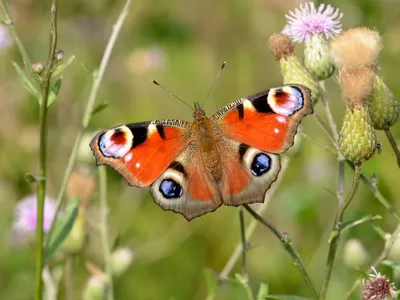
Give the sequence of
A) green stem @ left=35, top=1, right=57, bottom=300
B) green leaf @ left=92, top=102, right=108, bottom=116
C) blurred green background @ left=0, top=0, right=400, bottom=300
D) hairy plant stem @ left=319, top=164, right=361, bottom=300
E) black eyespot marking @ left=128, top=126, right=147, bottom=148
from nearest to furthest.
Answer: hairy plant stem @ left=319, top=164, right=361, bottom=300 → green stem @ left=35, top=1, right=57, bottom=300 → black eyespot marking @ left=128, top=126, right=147, bottom=148 → green leaf @ left=92, top=102, right=108, bottom=116 → blurred green background @ left=0, top=0, right=400, bottom=300

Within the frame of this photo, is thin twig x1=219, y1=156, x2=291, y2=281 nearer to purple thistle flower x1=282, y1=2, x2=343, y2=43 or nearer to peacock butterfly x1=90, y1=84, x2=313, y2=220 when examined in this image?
peacock butterfly x1=90, y1=84, x2=313, y2=220

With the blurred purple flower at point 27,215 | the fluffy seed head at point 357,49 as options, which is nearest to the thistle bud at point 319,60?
the fluffy seed head at point 357,49

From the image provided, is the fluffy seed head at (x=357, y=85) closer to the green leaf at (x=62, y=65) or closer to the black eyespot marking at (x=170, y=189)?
the black eyespot marking at (x=170, y=189)

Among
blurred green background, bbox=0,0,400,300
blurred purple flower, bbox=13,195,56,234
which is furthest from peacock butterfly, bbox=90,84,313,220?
blurred purple flower, bbox=13,195,56,234

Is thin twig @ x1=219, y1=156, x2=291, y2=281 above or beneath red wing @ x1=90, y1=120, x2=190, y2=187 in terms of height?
beneath

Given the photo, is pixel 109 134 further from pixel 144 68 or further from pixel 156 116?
pixel 156 116

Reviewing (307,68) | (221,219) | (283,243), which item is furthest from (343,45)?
(221,219)
